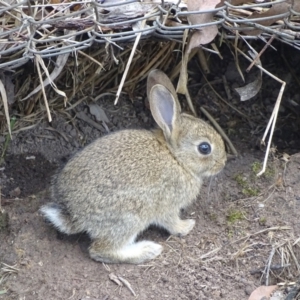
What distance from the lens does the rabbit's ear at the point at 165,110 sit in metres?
4.99

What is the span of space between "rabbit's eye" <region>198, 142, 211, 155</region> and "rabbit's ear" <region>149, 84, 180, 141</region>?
19 cm

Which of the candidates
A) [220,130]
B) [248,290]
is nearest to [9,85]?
[220,130]

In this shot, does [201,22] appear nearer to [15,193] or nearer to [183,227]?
[183,227]

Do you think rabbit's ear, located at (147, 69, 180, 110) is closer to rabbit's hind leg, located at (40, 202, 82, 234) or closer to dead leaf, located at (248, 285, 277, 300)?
rabbit's hind leg, located at (40, 202, 82, 234)

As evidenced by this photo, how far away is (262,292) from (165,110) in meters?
1.41

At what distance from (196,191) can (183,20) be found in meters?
1.15

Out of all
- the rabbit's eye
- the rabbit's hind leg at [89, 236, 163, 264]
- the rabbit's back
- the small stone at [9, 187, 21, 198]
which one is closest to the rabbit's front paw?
the rabbit's back

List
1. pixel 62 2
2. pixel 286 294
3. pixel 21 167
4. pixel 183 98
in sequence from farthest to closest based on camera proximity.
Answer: pixel 183 98 < pixel 21 167 < pixel 62 2 < pixel 286 294

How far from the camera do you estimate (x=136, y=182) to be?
15.4 feet

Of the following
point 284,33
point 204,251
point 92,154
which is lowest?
point 204,251

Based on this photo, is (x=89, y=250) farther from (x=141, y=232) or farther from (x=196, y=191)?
(x=196, y=191)

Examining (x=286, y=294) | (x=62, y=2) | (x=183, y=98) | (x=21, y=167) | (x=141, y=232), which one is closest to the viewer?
(x=286, y=294)

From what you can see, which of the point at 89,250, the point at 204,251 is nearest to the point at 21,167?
the point at 89,250

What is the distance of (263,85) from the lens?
6.23 metres
